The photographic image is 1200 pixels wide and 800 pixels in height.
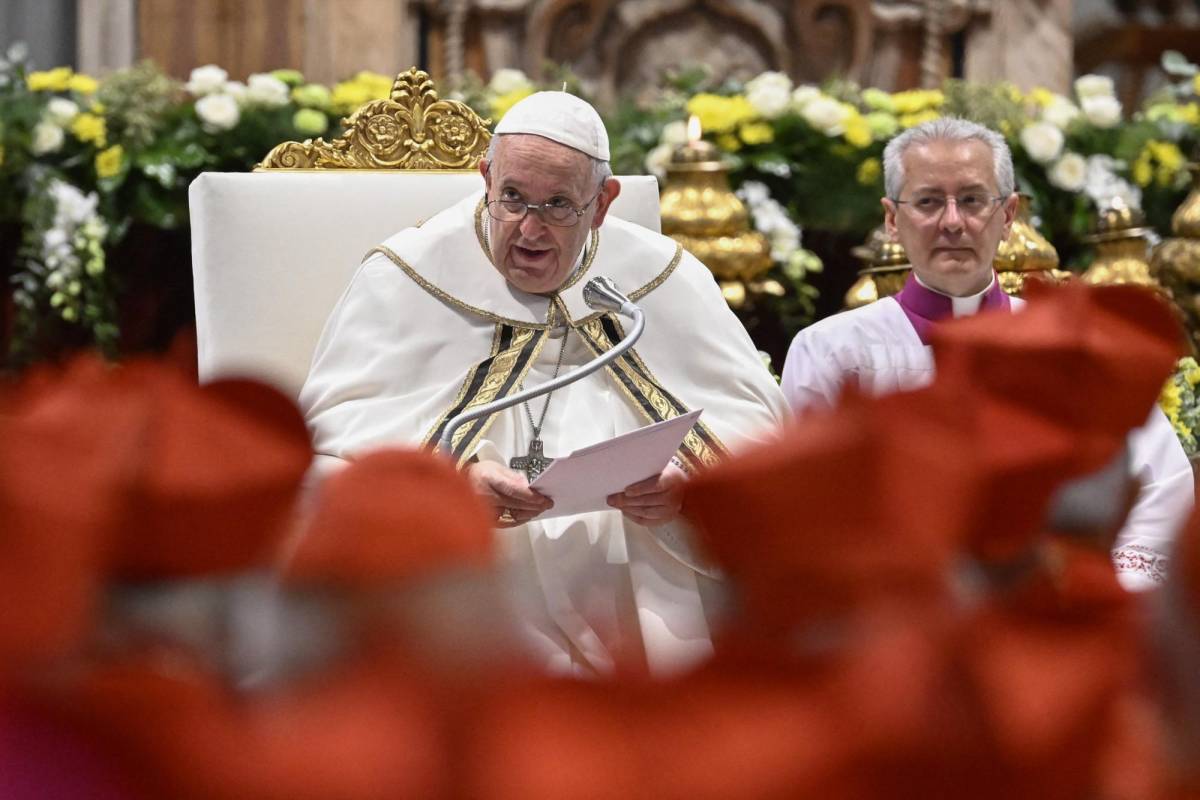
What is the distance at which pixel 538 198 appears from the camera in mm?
3279

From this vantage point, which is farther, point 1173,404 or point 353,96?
point 353,96

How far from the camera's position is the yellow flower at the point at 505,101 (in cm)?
520

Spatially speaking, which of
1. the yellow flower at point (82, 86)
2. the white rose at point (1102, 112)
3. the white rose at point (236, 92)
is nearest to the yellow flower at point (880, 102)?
the white rose at point (1102, 112)

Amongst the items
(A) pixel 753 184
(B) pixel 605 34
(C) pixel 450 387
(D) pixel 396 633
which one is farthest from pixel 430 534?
(B) pixel 605 34

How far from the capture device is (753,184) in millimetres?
5180

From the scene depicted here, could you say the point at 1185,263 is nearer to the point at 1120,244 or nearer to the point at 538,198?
the point at 1120,244

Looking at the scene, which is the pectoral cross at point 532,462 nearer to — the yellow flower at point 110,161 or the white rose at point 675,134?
the white rose at point 675,134

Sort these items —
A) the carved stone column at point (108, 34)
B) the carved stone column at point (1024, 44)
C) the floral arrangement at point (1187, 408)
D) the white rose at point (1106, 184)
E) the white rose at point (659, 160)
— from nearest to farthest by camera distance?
the floral arrangement at point (1187, 408) < the white rose at point (659, 160) < the white rose at point (1106, 184) < the carved stone column at point (108, 34) < the carved stone column at point (1024, 44)

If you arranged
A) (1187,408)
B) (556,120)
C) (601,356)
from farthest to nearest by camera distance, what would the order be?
(1187,408), (556,120), (601,356)

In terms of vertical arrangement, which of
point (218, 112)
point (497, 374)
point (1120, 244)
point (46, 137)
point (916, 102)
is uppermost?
point (916, 102)

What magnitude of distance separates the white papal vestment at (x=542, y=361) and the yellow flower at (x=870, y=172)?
68.6 inches

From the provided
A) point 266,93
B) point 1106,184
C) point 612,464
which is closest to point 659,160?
point 266,93

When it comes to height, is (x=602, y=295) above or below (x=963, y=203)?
below

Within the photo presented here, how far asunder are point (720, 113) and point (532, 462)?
251 centimetres
